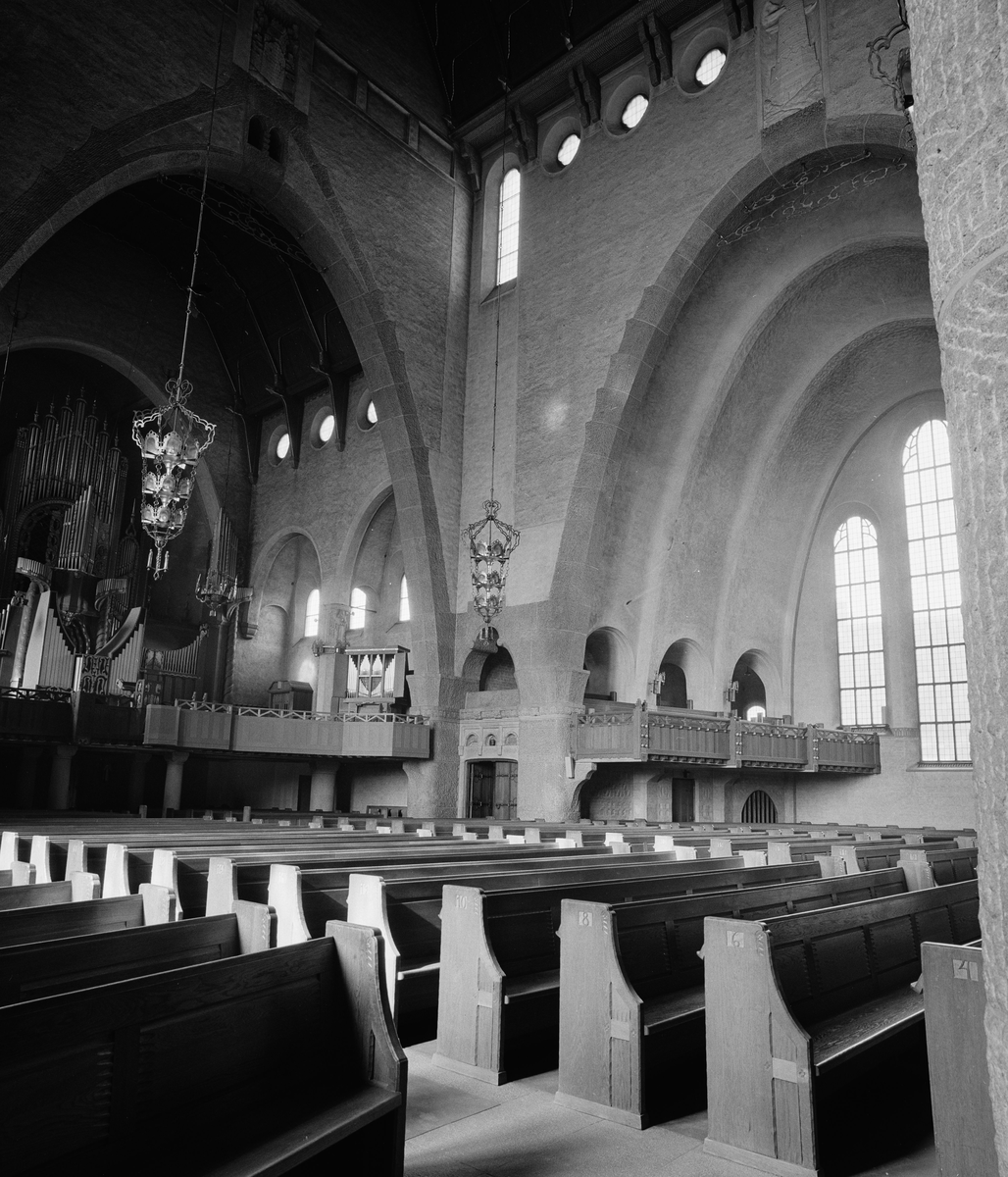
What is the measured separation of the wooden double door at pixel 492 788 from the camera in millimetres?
18875

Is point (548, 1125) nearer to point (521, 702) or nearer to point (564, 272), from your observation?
point (521, 702)

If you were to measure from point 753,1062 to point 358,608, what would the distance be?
19.9 m

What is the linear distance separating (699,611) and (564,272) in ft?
25.2

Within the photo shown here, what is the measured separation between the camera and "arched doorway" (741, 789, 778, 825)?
20.4 metres

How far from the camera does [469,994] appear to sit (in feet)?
12.9

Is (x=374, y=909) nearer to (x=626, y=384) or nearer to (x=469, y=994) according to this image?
(x=469, y=994)

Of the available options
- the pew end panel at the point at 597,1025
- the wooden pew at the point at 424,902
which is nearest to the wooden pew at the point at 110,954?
the wooden pew at the point at 424,902

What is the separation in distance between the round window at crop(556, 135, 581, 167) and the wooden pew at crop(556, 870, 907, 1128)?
18.2m

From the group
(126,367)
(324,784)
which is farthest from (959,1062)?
(126,367)

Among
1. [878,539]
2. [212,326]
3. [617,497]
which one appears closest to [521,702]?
[617,497]

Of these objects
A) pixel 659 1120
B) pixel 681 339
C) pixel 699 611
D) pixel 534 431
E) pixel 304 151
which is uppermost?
pixel 304 151

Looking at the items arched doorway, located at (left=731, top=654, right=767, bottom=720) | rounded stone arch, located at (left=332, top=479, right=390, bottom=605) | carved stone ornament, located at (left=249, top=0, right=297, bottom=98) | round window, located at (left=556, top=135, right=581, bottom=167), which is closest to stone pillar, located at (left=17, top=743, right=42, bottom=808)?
rounded stone arch, located at (left=332, top=479, right=390, bottom=605)

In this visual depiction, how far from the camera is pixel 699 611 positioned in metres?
19.9

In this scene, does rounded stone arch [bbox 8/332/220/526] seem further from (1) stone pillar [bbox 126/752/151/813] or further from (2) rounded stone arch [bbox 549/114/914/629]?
(2) rounded stone arch [bbox 549/114/914/629]
